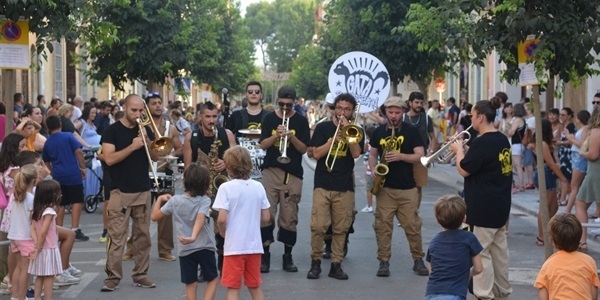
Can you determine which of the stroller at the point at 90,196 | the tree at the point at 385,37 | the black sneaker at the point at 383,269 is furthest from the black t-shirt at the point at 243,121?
the tree at the point at 385,37

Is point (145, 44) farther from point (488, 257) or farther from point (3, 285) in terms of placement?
point (488, 257)

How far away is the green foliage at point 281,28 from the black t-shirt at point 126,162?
4697 inches

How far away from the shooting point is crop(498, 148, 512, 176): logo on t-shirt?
363 inches

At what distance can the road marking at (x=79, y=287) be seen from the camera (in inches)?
411

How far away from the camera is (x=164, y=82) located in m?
32.5

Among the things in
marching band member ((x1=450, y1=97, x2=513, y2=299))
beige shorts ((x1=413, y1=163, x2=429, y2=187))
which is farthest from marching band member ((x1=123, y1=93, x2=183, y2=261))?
marching band member ((x1=450, y1=97, x2=513, y2=299))

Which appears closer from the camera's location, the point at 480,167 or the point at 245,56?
the point at 480,167

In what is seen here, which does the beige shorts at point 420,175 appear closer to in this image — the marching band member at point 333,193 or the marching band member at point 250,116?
the marching band member at point 333,193

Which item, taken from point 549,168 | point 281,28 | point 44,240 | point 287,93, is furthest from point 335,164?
point 281,28

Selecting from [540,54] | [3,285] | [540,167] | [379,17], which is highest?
[379,17]

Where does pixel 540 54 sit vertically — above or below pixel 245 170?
above

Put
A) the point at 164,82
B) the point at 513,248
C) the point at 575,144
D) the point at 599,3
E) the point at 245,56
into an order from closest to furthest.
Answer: the point at 599,3
the point at 513,248
the point at 575,144
the point at 164,82
the point at 245,56

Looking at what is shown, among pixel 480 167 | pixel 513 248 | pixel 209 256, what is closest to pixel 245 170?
pixel 209 256

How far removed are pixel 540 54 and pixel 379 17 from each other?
22.5 metres
